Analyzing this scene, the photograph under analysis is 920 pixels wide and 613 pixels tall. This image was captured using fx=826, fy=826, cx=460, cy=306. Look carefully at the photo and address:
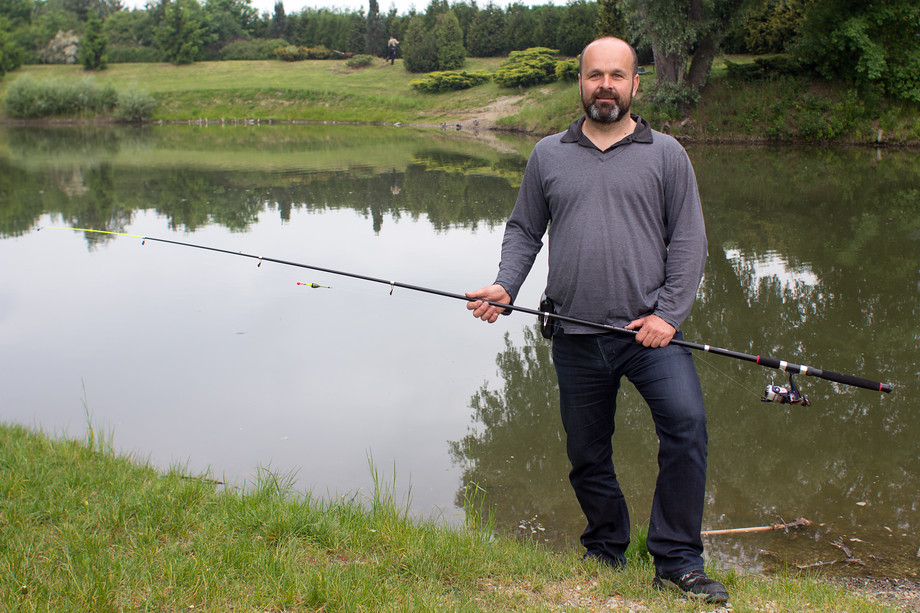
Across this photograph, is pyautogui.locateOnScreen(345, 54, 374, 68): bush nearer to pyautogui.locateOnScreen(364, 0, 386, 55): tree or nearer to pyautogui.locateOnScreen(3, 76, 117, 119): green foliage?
pyautogui.locateOnScreen(364, 0, 386, 55): tree

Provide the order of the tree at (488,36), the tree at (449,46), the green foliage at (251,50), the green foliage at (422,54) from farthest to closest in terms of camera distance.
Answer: the green foliage at (251,50), the tree at (488,36), the green foliage at (422,54), the tree at (449,46)

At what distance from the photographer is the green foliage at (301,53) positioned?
59906mm

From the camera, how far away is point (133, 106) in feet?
140

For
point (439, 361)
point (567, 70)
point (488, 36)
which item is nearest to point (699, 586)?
point (439, 361)

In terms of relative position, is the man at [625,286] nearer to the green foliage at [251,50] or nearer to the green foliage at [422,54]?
the green foliage at [422,54]

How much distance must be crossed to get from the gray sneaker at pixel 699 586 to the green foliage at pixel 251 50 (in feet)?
212

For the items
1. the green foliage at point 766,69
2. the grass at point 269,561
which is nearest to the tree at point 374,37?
the green foliage at point 766,69

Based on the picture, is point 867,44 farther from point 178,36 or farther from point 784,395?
point 178,36

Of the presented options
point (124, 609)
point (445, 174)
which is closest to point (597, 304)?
point (124, 609)

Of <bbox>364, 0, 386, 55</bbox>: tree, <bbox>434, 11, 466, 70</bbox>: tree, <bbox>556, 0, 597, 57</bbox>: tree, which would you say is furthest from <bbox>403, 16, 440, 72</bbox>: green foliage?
<bbox>364, 0, 386, 55</bbox>: tree

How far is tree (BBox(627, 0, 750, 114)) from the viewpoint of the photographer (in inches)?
873

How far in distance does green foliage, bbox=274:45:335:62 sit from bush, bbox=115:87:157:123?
58.6ft

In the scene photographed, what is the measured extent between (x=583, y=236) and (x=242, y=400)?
11.3 ft

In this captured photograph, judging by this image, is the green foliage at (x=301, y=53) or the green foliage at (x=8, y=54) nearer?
the green foliage at (x=8, y=54)
